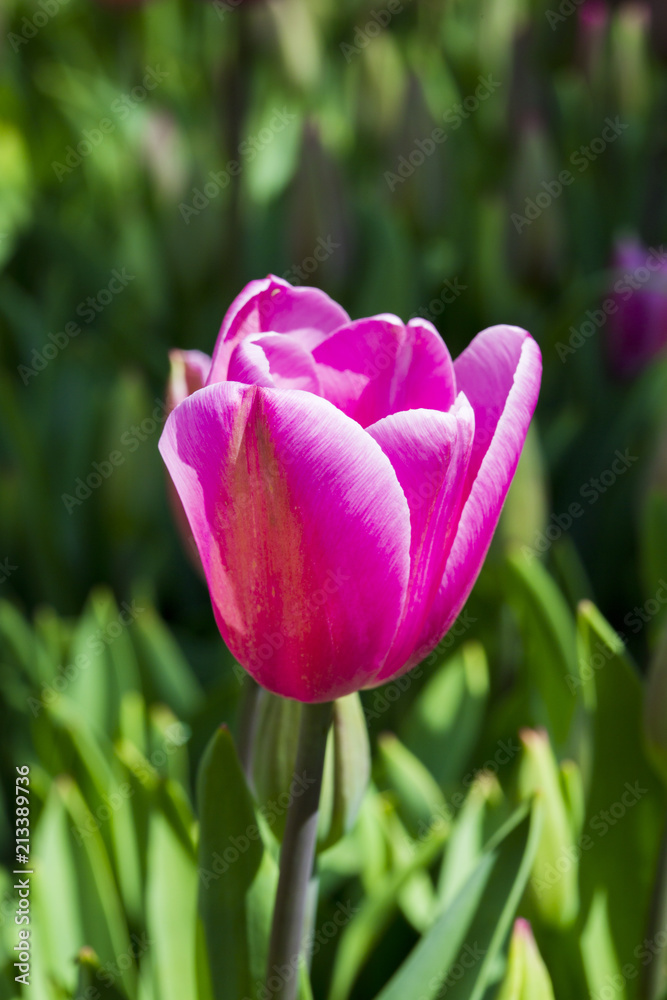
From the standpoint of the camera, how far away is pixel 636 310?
46.5 inches

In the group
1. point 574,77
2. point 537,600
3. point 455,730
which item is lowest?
point 455,730

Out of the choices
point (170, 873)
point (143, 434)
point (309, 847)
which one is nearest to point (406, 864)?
point (170, 873)

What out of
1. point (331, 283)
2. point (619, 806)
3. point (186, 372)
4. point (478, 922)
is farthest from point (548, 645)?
point (331, 283)

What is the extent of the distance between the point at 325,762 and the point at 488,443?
17 cm

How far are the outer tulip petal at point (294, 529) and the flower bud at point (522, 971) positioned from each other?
18 centimetres

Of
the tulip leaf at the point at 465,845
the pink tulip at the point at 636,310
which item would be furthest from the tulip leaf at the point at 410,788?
the pink tulip at the point at 636,310

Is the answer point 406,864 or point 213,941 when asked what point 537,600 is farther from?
point 213,941

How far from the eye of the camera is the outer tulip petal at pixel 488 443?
1.20ft

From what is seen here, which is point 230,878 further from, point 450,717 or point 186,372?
point 450,717

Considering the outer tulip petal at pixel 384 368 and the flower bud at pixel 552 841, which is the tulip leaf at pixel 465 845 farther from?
the outer tulip petal at pixel 384 368

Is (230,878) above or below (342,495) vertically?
below

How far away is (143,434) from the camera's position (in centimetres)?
103

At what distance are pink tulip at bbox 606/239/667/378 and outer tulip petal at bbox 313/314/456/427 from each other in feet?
2.69

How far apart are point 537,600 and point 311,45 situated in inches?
54.5
